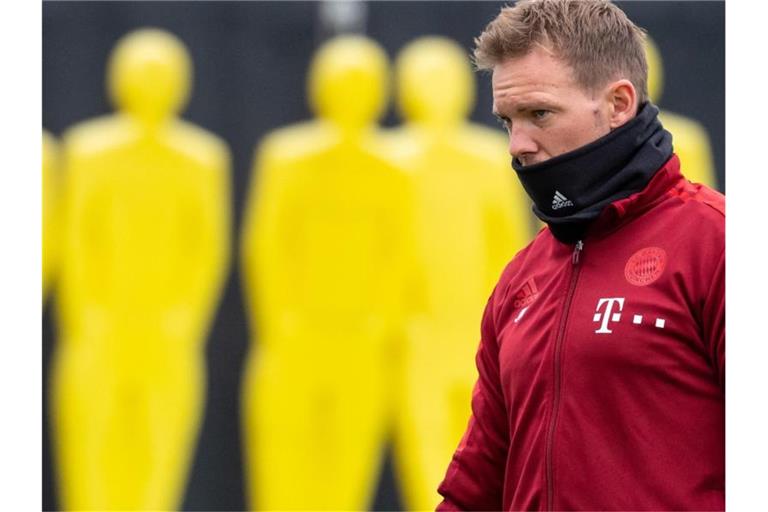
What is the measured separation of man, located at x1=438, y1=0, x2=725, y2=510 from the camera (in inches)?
73.9

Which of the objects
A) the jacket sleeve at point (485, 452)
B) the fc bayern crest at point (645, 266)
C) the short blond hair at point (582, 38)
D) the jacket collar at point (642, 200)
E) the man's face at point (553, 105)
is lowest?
the jacket sleeve at point (485, 452)

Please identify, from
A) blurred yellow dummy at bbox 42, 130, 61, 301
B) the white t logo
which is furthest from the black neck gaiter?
blurred yellow dummy at bbox 42, 130, 61, 301

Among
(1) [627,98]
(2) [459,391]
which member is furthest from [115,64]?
(1) [627,98]

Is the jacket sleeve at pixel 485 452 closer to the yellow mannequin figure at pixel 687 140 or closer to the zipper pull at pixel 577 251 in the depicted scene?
the zipper pull at pixel 577 251

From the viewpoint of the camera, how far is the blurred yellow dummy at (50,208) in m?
5.66

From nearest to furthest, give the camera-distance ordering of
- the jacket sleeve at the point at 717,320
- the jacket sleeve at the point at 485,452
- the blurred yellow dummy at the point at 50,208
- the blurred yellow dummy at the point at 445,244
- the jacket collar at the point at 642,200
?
the jacket sleeve at the point at 717,320 < the jacket collar at the point at 642,200 < the jacket sleeve at the point at 485,452 < the blurred yellow dummy at the point at 445,244 < the blurred yellow dummy at the point at 50,208

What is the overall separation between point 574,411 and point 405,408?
3.60 m

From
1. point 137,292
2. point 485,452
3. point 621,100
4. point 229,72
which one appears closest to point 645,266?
point 621,100

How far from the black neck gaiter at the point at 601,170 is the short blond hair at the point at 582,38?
70 millimetres

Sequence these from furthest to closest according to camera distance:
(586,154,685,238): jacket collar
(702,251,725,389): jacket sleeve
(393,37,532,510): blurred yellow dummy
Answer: (393,37,532,510): blurred yellow dummy, (586,154,685,238): jacket collar, (702,251,725,389): jacket sleeve

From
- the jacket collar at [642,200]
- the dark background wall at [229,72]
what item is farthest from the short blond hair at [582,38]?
the dark background wall at [229,72]

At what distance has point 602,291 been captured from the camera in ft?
6.47

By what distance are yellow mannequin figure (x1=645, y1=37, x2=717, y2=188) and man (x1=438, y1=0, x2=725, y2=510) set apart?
143 inches

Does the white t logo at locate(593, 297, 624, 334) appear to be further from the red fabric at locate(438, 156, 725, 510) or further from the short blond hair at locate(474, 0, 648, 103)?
the short blond hair at locate(474, 0, 648, 103)
